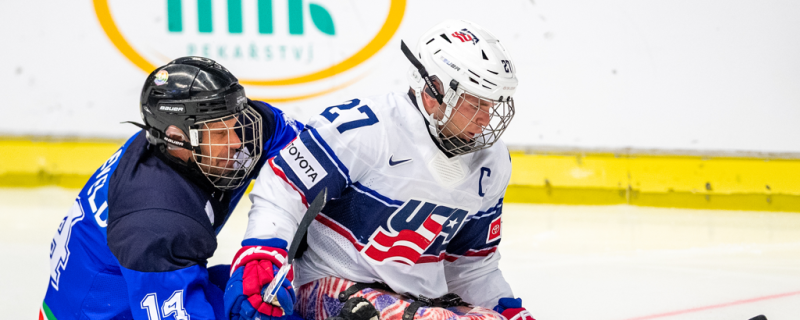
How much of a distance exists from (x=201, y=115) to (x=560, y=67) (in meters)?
2.43

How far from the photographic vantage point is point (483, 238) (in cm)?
193

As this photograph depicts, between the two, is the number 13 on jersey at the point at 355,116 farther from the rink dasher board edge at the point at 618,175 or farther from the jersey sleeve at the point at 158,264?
the rink dasher board edge at the point at 618,175

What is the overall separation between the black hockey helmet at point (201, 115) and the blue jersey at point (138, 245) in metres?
0.05

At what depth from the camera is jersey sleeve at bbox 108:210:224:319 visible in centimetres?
141

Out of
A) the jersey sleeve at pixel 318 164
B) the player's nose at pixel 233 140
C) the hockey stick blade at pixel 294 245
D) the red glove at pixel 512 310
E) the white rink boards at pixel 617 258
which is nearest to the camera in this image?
the hockey stick blade at pixel 294 245

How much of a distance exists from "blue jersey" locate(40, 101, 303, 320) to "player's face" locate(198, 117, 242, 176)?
58mm

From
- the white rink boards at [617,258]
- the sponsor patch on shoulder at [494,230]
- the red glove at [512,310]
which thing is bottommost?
the white rink boards at [617,258]

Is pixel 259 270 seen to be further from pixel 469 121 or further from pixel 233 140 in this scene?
pixel 469 121

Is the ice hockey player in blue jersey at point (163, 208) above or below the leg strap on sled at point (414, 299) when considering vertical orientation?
above

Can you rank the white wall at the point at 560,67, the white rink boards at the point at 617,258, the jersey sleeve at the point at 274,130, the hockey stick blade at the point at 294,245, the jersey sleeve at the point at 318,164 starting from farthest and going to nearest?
1. the white wall at the point at 560,67
2. the white rink boards at the point at 617,258
3. the jersey sleeve at the point at 274,130
4. the jersey sleeve at the point at 318,164
5. the hockey stick blade at the point at 294,245

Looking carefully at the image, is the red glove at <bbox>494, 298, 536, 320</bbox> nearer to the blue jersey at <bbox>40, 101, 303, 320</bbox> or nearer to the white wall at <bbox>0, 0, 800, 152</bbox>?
the blue jersey at <bbox>40, 101, 303, 320</bbox>

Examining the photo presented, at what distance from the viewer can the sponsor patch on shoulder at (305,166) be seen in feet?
5.31

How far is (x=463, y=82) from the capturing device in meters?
1.61

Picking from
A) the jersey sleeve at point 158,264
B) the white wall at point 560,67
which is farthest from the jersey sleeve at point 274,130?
the white wall at point 560,67
